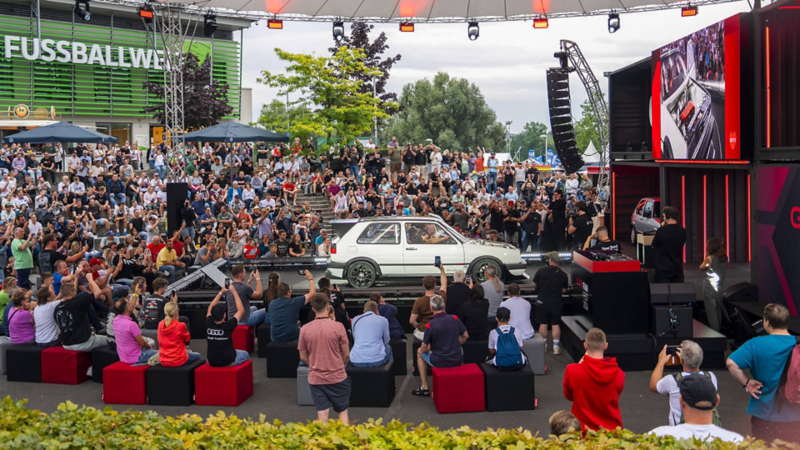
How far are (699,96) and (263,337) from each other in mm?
9274

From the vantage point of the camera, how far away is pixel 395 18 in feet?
→ 74.9

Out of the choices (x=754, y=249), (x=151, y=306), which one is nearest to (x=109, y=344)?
(x=151, y=306)

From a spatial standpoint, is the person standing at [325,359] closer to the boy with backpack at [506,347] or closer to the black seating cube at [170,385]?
the boy with backpack at [506,347]

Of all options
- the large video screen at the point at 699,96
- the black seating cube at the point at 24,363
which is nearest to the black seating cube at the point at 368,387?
the black seating cube at the point at 24,363

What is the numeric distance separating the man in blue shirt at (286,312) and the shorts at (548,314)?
3591mm

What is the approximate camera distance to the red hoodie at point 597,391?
5895 mm

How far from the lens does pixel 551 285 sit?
36.2 ft

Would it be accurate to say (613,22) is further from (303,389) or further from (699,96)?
(303,389)

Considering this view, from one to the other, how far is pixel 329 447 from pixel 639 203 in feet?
A: 51.4

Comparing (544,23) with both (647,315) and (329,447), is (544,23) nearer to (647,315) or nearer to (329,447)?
(647,315)

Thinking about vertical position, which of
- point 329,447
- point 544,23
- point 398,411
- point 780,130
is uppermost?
point 544,23

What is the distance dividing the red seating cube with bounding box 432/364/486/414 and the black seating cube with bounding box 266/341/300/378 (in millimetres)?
2461

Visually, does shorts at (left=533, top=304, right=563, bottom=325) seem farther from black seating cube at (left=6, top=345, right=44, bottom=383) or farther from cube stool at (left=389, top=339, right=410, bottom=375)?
black seating cube at (left=6, top=345, right=44, bottom=383)

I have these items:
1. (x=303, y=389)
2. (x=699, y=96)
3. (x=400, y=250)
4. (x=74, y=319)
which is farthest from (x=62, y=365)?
(x=699, y=96)
